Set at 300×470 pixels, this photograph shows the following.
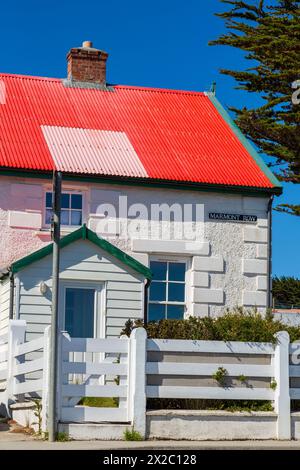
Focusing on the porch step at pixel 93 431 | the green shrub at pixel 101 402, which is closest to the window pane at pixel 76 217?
the green shrub at pixel 101 402

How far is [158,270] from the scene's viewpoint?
22.9 metres

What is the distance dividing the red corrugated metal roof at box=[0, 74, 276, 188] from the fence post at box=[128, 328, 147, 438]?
344 inches

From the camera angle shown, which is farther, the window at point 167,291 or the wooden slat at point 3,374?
the window at point 167,291

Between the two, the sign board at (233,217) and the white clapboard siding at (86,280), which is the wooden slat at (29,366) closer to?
the white clapboard siding at (86,280)

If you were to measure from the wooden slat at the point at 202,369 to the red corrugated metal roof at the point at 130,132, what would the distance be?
8.81 m

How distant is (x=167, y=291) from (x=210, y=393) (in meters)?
8.37

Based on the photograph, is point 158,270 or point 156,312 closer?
point 156,312

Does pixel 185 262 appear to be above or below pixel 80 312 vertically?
above

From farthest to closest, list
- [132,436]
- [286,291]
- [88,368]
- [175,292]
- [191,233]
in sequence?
[286,291] → [191,233] → [175,292] → [88,368] → [132,436]

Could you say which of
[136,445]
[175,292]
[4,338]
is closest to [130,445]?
[136,445]

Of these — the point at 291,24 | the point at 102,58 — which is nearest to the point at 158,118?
the point at 102,58

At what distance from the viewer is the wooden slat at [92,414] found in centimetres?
1382

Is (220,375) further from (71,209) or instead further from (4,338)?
(71,209)

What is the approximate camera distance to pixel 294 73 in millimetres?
32906
